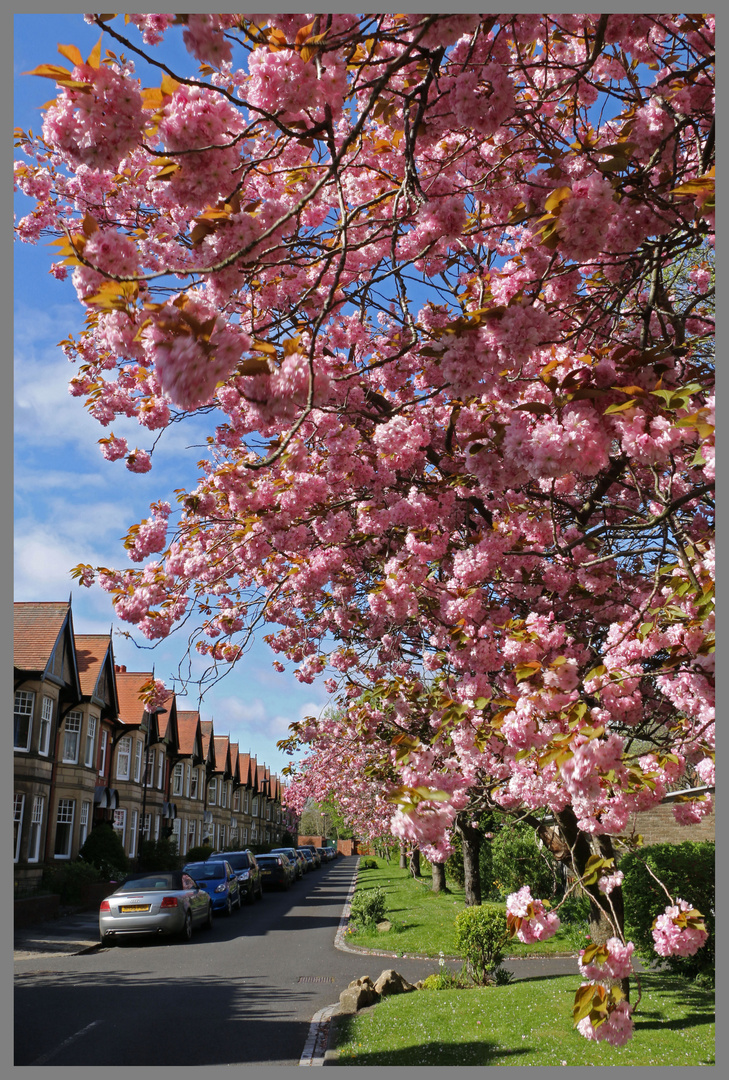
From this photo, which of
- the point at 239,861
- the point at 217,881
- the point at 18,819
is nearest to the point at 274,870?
the point at 239,861

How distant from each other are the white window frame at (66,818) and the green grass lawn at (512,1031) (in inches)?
766

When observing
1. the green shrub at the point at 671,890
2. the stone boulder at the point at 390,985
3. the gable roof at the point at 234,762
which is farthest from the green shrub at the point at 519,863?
the gable roof at the point at 234,762

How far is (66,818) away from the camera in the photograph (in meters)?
26.4

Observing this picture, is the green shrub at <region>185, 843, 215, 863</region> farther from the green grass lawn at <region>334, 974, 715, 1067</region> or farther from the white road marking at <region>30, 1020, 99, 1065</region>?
the white road marking at <region>30, 1020, 99, 1065</region>

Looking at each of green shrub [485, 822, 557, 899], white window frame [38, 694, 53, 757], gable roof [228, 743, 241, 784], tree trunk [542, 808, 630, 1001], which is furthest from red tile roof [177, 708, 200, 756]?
tree trunk [542, 808, 630, 1001]

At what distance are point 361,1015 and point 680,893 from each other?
5.41m

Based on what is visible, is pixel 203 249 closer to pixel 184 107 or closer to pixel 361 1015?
pixel 184 107

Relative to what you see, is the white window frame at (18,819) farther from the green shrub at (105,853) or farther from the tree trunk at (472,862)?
the tree trunk at (472,862)

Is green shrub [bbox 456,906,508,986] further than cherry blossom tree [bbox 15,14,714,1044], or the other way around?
green shrub [bbox 456,906,508,986]

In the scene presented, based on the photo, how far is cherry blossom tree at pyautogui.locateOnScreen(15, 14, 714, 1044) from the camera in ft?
11.0

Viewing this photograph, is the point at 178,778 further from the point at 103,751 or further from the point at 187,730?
the point at 103,751

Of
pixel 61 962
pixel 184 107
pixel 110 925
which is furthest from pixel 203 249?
pixel 110 925

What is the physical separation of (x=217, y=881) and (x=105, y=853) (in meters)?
6.64

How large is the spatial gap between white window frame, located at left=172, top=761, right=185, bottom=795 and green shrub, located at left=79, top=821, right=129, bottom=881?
15342 millimetres
